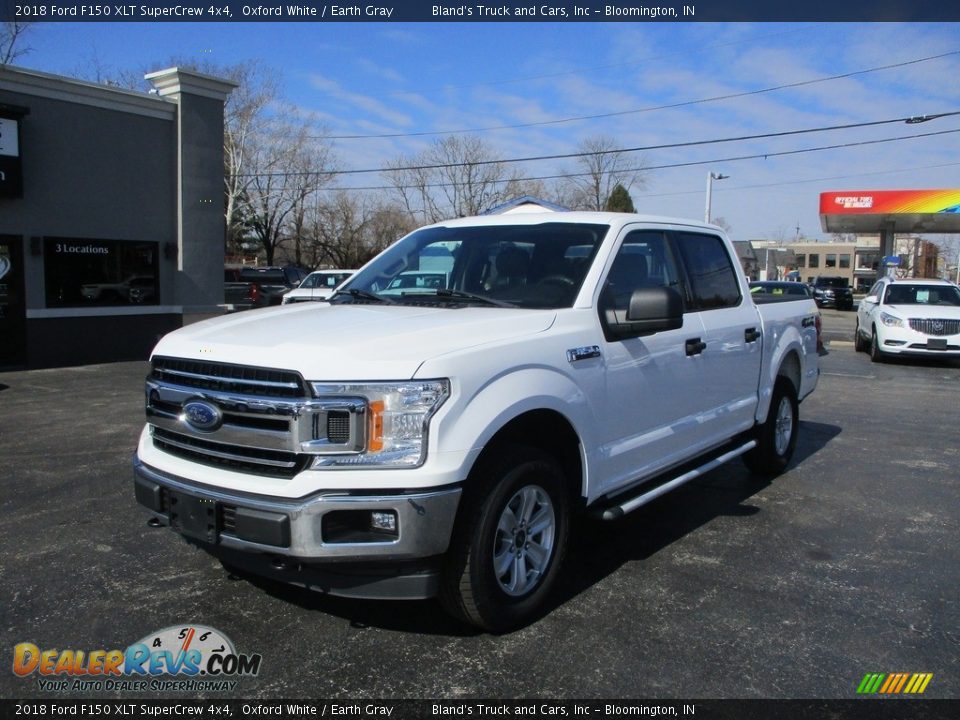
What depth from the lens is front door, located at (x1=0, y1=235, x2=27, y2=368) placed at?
12.9m

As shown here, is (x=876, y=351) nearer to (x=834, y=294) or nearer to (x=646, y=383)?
(x=646, y=383)

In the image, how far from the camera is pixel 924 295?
16438mm

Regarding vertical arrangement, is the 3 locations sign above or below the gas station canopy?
below

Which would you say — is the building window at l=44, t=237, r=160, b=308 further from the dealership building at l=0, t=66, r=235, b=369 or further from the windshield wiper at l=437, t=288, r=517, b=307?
the windshield wiper at l=437, t=288, r=517, b=307

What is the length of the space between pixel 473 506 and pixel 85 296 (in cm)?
1266

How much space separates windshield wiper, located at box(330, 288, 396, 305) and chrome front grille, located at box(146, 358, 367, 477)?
1247 mm

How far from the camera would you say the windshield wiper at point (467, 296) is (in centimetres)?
420

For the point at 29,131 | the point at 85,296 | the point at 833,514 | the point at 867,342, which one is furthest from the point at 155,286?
the point at 867,342

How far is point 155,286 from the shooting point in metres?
15.0

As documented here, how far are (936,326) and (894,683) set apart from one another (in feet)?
45.7

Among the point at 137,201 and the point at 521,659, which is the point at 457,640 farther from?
the point at 137,201

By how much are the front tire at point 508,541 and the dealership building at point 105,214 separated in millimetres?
12027

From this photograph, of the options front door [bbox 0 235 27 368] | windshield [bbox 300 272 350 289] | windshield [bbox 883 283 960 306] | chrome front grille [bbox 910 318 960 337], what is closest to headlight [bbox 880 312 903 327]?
chrome front grille [bbox 910 318 960 337]
